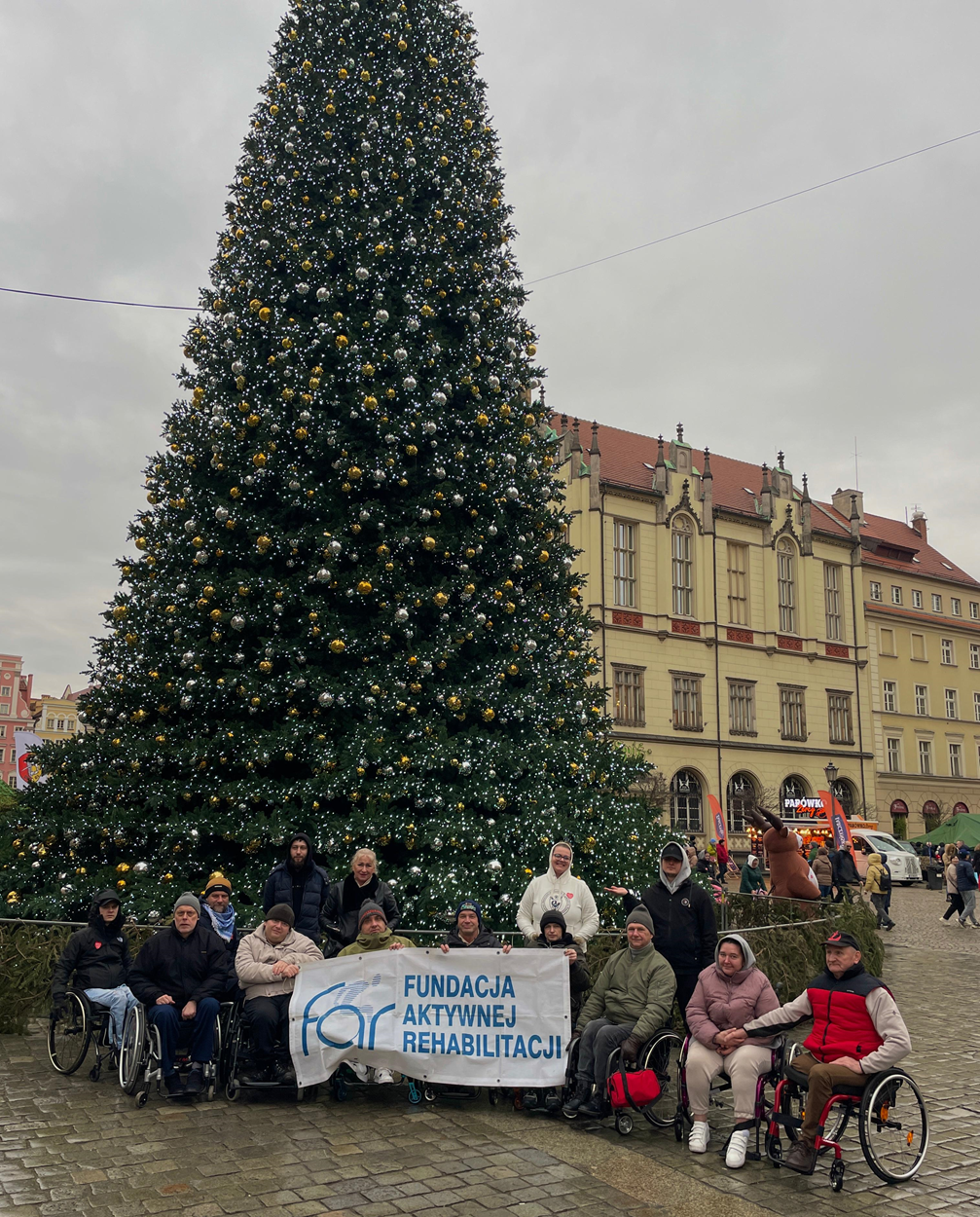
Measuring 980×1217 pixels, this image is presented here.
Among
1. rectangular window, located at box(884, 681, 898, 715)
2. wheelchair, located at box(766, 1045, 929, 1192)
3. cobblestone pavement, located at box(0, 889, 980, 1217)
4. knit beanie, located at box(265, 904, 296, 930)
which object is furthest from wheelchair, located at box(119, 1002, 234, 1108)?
rectangular window, located at box(884, 681, 898, 715)

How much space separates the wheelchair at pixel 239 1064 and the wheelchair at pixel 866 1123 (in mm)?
3453

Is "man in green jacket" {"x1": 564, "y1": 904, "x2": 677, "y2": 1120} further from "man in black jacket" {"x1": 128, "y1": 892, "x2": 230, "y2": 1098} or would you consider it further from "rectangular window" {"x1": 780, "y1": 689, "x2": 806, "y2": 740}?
"rectangular window" {"x1": 780, "y1": 689, "x2": 806, "y2": 740}

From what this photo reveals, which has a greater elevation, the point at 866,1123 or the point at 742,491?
the point at 742,491

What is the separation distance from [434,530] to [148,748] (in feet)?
13.2

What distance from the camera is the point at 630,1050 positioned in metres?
7.41

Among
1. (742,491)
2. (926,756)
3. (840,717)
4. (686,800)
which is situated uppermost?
(742,491)

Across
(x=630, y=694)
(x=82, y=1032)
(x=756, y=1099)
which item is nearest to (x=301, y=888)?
(x=82, y=1032)

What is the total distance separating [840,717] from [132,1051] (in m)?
Result: 51.7

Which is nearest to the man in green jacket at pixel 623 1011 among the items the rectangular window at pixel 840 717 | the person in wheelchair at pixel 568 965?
the person in wheelchair at pixel 568 965

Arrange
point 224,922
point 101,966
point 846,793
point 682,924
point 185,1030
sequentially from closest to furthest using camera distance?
1. point 185,1030
2. point 682,924
3. point 101,966
4. point 224,922
5. point 846,793

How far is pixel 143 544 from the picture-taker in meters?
12.8

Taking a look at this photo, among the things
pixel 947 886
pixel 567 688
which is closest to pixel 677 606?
pixel 947 886

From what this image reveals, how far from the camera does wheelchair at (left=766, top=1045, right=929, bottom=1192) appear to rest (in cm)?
624

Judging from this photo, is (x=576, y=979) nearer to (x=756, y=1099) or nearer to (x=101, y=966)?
(x=756, y=1099)
